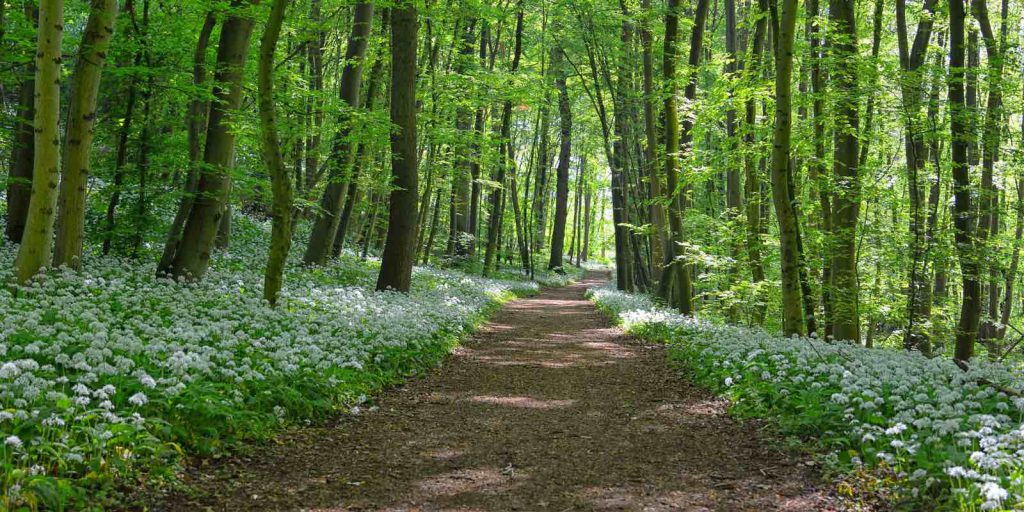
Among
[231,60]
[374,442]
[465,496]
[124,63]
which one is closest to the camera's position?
[465,496]

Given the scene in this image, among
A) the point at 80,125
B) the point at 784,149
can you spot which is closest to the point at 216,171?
the point at 80,125

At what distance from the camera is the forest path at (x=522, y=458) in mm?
4762

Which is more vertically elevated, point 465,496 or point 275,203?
point 275,203

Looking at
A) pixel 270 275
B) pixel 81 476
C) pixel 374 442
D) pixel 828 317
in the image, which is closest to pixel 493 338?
pixel 270 275

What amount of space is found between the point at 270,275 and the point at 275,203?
112 centimetres

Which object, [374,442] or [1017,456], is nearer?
[1017,456]

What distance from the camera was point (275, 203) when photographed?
9.86 meters

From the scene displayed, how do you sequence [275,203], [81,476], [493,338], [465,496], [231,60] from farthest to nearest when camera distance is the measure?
[493,338] < [231,60] < [275,203] < [465,496] < [81,476]

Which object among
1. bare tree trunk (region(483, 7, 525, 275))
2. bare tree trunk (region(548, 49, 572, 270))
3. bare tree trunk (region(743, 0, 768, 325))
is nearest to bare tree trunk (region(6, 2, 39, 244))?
bare tree trunk (region(483, 7, 525, 275))

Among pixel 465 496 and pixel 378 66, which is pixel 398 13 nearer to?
pixel 378 66

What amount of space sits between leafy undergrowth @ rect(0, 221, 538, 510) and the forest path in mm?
358

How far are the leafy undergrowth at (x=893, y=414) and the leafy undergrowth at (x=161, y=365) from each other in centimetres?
438

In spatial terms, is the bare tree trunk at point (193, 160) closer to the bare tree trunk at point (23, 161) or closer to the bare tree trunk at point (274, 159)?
the bare tree trunk at point (274, 159)

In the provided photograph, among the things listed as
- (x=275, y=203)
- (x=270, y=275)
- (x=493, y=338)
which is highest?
(x=275, y=203)
